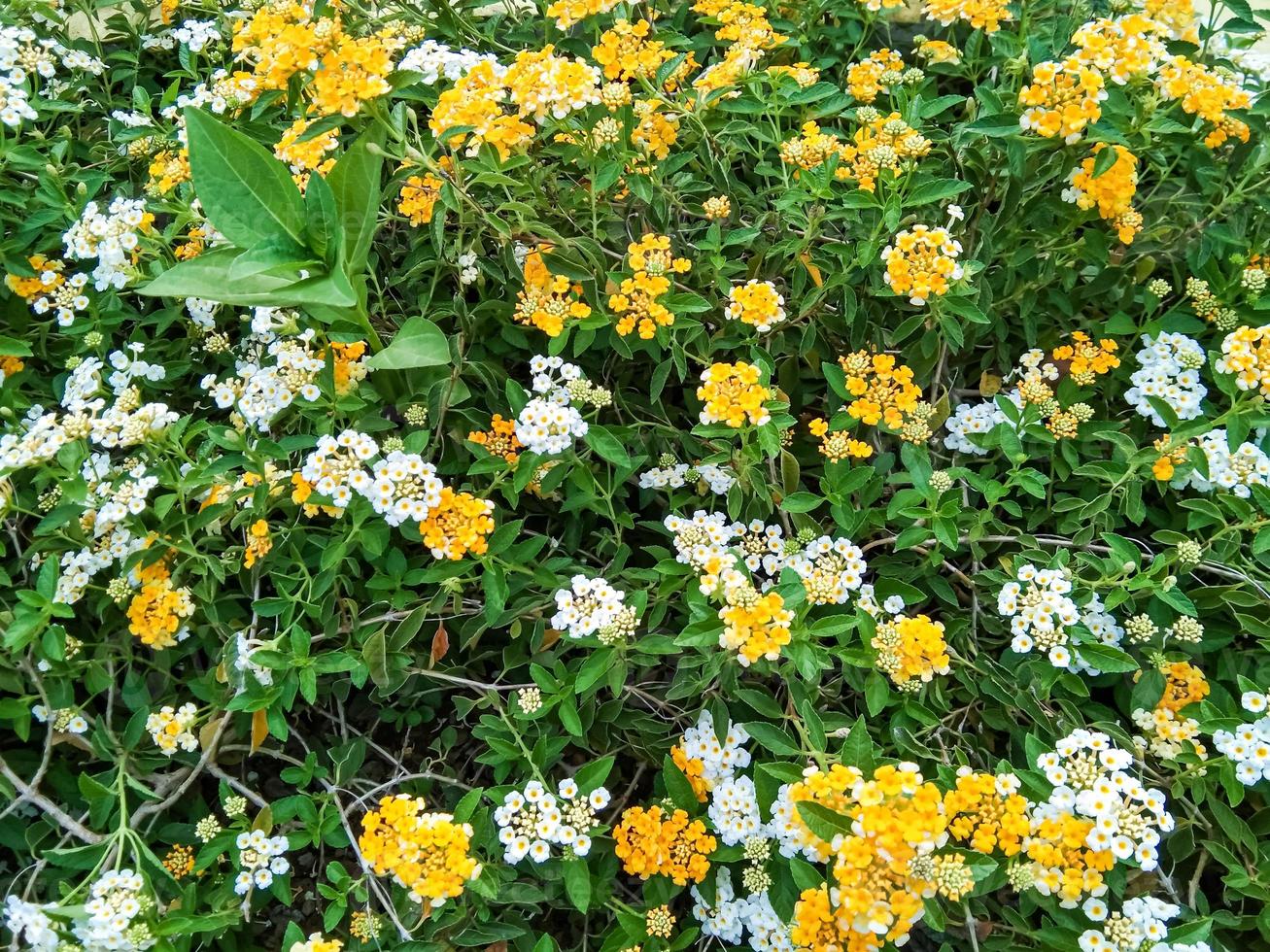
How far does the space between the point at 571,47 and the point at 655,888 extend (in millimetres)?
2356

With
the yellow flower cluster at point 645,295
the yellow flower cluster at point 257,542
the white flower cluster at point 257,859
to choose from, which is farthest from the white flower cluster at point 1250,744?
the yellow flower cluster at point 257,542

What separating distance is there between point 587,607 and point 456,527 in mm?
328

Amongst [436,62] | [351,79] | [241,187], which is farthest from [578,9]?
[241,187]

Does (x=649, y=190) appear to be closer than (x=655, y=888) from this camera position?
No

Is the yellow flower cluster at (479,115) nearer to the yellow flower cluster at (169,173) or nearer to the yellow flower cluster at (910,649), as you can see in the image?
the yellow flower cluster at (169,173)

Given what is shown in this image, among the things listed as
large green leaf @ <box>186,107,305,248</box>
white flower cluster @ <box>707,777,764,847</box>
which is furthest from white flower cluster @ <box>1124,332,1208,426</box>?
large green leaf @ <box>186,107,305,248</box>

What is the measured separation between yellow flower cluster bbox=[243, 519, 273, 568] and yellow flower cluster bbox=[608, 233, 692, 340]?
92cm

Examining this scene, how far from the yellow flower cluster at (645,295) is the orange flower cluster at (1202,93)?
1206 mm

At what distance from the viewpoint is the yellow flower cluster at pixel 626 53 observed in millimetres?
2266

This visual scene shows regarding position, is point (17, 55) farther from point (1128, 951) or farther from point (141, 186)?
point (1128, 951)

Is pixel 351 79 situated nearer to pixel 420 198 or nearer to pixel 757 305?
pixel 420 198

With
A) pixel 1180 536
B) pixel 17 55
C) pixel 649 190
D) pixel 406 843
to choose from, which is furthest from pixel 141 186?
pixel 1180 536

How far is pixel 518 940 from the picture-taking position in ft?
6.30

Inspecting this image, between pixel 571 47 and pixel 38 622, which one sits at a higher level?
pixel 571 47
